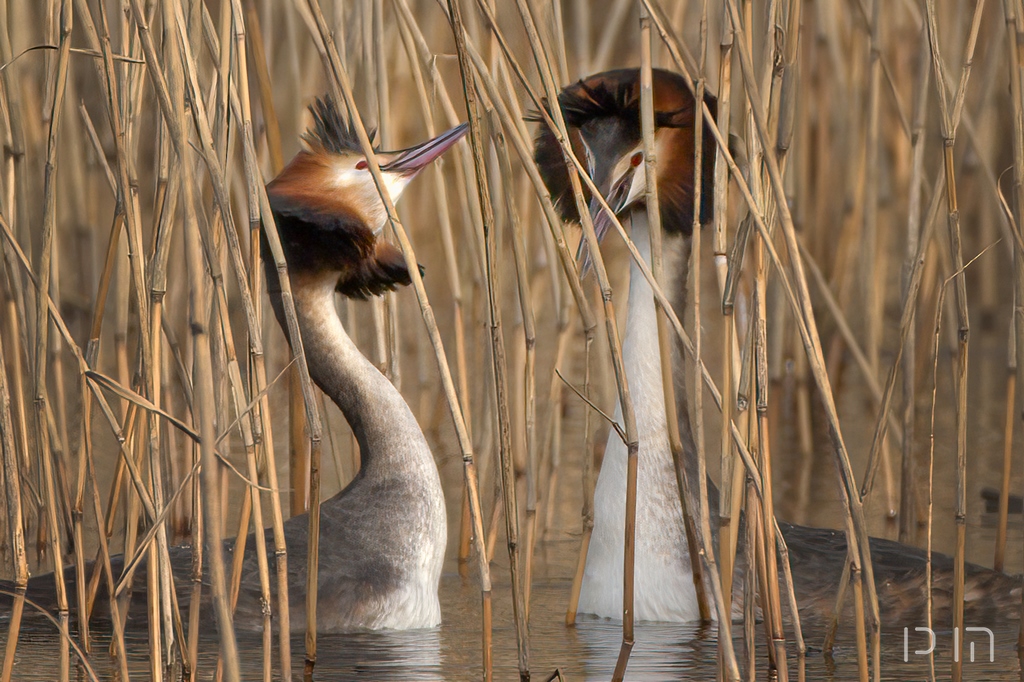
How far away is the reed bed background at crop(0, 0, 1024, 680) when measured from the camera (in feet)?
7.64

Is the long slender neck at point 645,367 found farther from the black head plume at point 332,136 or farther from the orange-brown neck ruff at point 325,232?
the black head plume at point 332,136

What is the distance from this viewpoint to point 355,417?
12.7 ft

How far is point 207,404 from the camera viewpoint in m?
1.78

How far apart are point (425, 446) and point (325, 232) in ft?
2.04

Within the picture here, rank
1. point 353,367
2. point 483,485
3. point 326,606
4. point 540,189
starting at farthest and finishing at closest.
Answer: point 483,485 → point 353,367 → point 326,606 → point 540,189

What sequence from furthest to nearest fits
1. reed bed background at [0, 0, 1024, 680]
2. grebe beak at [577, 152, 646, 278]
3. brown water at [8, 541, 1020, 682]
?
grebe beak at [577, 152, 646, 278] < brown water at [8, 541, 1020, 682] < reed bed background at [0, 0, 1024, 680]

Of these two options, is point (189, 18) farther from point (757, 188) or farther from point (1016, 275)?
point (1016, 275)

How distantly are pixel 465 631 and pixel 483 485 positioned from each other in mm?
1250

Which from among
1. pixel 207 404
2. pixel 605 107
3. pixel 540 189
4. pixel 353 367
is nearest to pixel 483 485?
pixel 353 367

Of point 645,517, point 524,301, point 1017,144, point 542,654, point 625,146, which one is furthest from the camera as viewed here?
point 625,146

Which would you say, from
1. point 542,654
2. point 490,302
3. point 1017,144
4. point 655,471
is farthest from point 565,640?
point 1017,144

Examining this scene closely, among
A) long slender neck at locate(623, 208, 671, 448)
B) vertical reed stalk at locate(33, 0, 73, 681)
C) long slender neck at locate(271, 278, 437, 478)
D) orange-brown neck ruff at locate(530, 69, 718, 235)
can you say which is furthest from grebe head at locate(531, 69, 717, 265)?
vertical reed stalk at locate(33, 0, 73, 681)

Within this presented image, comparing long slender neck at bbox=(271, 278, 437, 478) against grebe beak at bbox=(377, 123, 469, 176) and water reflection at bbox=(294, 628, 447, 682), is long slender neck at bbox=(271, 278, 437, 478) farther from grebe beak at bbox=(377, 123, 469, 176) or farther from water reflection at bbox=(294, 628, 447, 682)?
water reflection at bbox=(294, 628, 447, 682)

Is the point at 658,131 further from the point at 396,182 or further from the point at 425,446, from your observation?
the point at 425,446
